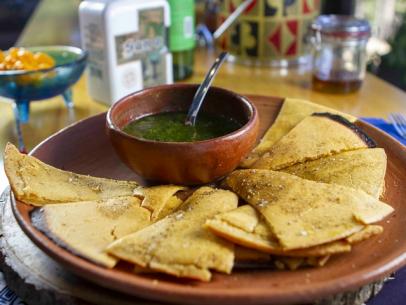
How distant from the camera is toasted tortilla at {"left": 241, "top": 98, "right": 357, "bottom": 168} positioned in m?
1.23

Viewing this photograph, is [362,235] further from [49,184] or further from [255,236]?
[49,184]

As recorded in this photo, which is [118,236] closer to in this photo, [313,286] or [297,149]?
[313,286]

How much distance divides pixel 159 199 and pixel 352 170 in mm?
388

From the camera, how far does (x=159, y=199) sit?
0.98 m

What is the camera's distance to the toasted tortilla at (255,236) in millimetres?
784

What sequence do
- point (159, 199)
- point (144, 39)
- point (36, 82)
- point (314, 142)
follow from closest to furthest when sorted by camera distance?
point (159, 199) → point (314, 142) → point (36, 82) → point (144, 39)

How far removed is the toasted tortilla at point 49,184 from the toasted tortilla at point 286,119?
0.34 metres

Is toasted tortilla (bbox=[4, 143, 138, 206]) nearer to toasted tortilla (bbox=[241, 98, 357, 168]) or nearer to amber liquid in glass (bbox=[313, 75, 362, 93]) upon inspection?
toasted tortilla (bbox=[241, 98, 357, 168])

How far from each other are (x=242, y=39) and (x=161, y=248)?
1543mm

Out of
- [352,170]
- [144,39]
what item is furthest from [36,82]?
[352,170]

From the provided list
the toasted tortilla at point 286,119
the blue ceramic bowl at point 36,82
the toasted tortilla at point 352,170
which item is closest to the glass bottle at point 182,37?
the blue ceramic bowl at point 36,82

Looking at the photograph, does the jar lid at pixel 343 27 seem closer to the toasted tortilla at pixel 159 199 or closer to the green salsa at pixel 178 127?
the green salsa at pixel 178 127

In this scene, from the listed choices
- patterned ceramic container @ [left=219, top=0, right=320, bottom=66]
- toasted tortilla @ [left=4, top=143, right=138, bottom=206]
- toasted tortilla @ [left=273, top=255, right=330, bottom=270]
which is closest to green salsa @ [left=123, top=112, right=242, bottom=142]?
toasted tortilla @ [left=4, top=143, right=138, bottom=206]

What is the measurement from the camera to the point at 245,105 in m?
1.17
